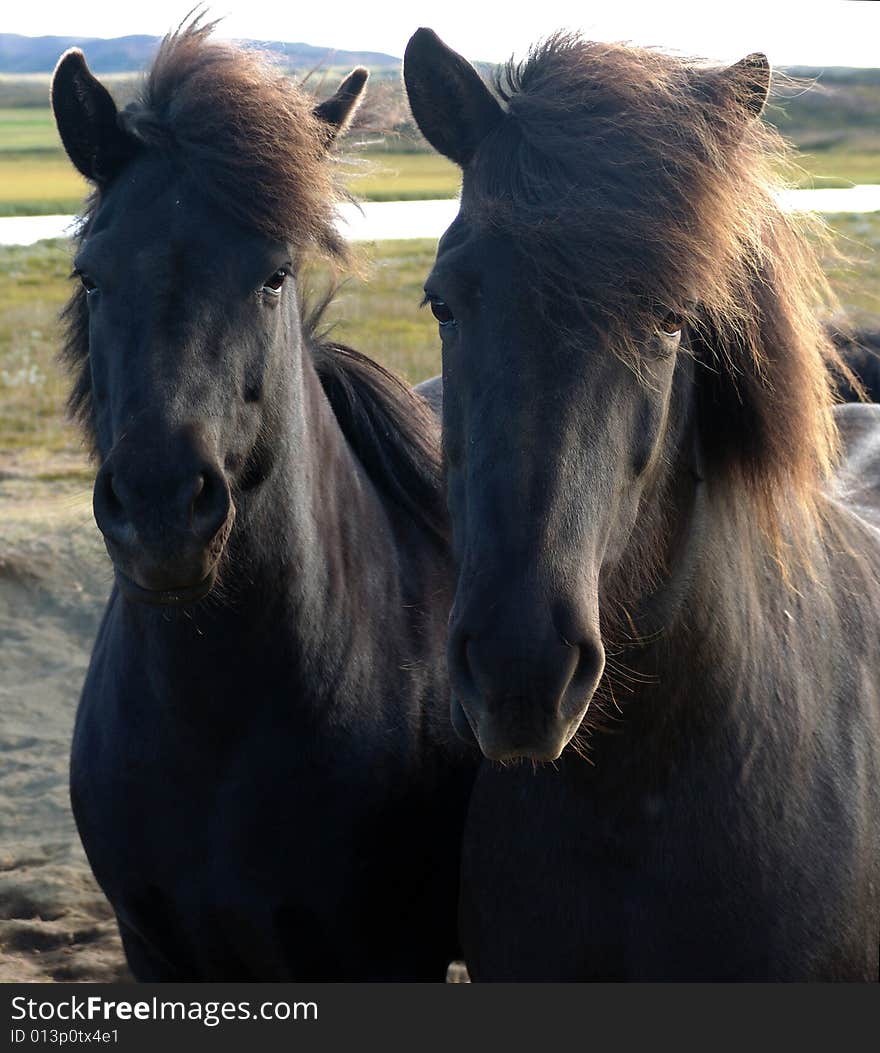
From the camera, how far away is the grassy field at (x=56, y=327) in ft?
12.3

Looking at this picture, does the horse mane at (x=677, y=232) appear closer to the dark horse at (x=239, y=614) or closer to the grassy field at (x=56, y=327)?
the grassy field at (x=56, y=327)

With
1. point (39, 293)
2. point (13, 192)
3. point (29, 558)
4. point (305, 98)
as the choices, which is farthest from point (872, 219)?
point (305, 98)

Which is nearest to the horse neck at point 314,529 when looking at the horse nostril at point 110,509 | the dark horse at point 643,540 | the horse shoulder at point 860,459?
the horse nostril at point 110,509

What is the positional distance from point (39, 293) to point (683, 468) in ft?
81.7

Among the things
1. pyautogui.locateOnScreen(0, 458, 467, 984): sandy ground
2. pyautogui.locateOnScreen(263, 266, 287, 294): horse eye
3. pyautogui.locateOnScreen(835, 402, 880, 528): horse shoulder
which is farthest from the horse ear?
pyautogui.locateOnScreen(0, 458, 467, 984): sandy ground

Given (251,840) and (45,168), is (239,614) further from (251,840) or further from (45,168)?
(45,168)

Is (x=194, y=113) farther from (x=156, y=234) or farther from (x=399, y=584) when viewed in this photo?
(x=399, y=584)

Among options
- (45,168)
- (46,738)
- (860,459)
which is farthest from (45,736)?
(45,168)

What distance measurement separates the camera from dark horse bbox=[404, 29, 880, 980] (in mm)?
1916

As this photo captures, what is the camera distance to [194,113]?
9.88 ft

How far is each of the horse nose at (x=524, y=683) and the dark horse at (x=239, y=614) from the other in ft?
3.15

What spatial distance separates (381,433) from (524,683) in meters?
2.07

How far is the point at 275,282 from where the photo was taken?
2.98m

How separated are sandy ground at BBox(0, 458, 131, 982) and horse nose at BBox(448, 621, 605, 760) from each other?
248cm
